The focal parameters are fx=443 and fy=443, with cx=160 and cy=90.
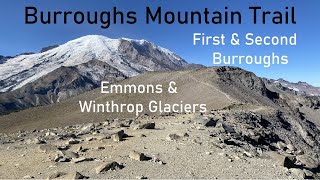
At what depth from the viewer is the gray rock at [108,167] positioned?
19.7 meters

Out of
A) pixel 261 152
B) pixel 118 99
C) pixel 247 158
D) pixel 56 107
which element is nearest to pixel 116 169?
pixel 247 158

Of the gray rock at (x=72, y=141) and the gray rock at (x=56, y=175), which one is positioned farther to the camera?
the gray rock at (x=72, y=141)

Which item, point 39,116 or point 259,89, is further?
point 259,89

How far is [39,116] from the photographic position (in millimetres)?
92688

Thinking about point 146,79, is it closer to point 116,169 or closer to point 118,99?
point 118,99

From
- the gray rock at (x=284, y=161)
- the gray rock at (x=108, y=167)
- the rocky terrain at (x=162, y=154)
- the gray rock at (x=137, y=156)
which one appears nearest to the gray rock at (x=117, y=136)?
the rocky terrain at (x=162, y=154)

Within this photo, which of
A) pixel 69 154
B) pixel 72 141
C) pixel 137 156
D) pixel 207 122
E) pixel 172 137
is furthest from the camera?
pixel 207 122

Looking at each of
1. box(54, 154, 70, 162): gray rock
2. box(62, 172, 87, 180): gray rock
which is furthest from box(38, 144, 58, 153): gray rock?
box(62, 172, 87, 180): gray rock

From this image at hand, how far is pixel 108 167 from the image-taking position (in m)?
20.0

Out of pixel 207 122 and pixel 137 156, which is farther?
pixel 207 122

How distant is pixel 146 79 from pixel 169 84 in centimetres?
1314

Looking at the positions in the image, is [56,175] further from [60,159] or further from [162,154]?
[162,154]

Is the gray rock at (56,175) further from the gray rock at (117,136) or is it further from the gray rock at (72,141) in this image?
the gray rock at (117,136)

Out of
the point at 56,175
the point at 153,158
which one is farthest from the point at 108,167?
the point at 153,158
